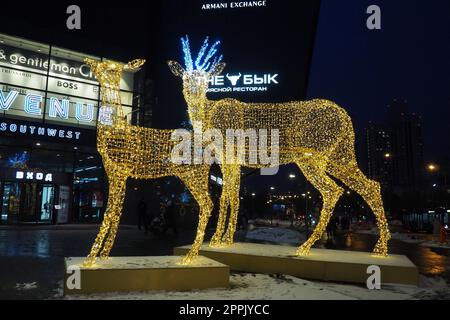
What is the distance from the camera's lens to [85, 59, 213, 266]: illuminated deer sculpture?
6.05 metres

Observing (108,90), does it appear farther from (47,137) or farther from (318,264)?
(47,137)

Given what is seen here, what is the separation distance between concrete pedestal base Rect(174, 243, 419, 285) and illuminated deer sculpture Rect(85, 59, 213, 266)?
148 centimetres

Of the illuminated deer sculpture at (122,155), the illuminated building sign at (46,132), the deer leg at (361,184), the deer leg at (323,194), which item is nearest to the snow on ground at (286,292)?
the illuminated deer sculpture at (122,155)

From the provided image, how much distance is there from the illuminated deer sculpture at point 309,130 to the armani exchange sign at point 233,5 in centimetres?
1999

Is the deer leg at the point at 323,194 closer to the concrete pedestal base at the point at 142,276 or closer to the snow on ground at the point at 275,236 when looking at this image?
the concrete pedestal base at the point at 142,276

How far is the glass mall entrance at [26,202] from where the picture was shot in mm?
19531

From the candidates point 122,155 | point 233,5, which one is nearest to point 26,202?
point 122,155

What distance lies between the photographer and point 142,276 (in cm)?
555

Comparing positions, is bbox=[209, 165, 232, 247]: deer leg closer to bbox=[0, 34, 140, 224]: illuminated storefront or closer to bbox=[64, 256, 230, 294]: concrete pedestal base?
bbox=[64, 256, 230, 294]: concrete pedestal base

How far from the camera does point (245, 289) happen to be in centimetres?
585

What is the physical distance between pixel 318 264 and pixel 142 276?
116 inches

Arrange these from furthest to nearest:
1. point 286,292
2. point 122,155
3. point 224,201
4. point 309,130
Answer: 1. point 224,201
2. point 309,130
3. point 122,155
4. point 286,292

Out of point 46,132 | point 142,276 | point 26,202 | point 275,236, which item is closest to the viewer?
point 142,276

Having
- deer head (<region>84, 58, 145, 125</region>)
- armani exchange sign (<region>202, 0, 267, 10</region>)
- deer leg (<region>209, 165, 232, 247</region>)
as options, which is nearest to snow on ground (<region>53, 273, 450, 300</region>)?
deer leg (<region>209, 165, 232, 247</region>)
